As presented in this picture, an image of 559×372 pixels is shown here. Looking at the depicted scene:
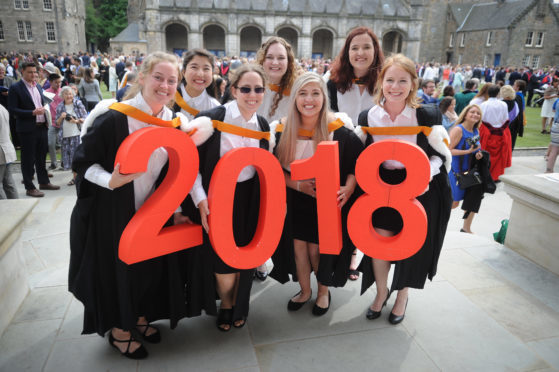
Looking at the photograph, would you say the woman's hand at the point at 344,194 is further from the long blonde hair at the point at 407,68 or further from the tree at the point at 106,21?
the tree at the point at 106,21

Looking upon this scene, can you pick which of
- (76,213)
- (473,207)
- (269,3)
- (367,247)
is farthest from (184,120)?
(269,3)

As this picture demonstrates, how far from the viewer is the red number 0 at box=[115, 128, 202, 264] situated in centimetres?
225

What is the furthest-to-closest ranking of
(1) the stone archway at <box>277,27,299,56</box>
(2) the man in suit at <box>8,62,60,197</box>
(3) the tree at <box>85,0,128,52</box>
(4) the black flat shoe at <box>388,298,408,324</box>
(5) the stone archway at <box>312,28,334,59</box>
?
(3) the tree at <box>85,0,128,52</box> < (5) the stone archway at <box>312,28,334,59</box> < (1) the stone archway at <box>277,27,299,56</box> < (2) the man in suit at <box>8,62,60,197</box> < (4) the black flat shoe at <box>388,298,408,324</box>

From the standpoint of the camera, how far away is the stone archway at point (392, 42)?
1853 inches

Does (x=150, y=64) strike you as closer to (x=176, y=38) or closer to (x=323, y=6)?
(x=323, y=6)

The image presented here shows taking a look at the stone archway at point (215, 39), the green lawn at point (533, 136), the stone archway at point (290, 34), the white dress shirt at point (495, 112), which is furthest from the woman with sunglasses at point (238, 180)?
the stone archway at point (290, 34)

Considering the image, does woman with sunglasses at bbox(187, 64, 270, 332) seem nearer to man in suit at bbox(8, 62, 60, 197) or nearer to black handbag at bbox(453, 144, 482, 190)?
black handbag at bbox(453, 144, 482, 190)

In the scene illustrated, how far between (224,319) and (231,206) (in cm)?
107

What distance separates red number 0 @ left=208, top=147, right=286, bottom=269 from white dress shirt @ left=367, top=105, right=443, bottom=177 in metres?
0.89

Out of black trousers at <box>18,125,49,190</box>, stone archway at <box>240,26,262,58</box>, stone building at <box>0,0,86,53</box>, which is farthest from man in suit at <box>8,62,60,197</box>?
stone building at <box>0,0,86,53</box>

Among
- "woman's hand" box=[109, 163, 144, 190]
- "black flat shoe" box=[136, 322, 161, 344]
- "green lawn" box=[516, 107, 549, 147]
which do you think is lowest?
"black flat shoe" box=[136, 322, 161, 344]

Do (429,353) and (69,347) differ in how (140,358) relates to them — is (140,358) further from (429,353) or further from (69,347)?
(429,353)

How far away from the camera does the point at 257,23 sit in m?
42.6

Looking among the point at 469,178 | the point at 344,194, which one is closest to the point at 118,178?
the point at 344,194
